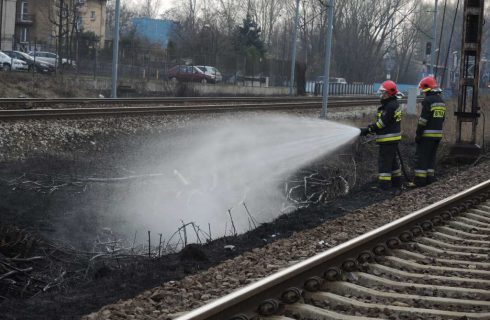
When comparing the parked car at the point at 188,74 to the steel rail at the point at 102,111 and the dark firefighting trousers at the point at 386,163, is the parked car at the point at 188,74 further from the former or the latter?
the dark firefighting trousers at the point at 386,163

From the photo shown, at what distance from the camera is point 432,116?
12648 mm

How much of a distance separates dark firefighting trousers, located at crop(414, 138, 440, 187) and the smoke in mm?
1190

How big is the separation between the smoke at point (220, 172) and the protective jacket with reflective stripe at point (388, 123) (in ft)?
3.19

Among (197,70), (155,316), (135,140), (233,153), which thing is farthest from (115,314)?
(197,70)

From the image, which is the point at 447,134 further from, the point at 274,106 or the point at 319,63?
the point at 319,63

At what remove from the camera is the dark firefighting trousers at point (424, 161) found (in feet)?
41.9

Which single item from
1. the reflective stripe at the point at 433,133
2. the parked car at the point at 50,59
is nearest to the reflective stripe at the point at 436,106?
the reflective stripe at the point at 433,133

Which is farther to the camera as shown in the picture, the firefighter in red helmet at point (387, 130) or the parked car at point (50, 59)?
the parked car at point (50, 59)

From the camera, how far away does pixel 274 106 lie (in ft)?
84.9

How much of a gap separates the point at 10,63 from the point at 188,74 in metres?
12.0

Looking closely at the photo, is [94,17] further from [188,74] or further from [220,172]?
[220,172]

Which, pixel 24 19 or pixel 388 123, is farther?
pixel 24 19

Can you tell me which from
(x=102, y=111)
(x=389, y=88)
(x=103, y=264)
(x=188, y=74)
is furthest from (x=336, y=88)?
(x=103, y=264)

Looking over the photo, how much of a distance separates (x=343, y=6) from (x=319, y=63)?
5.87 metres
